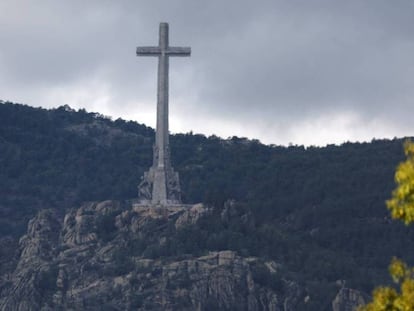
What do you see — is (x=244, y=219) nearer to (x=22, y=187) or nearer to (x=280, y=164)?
(x=280, y=164)

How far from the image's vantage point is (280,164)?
170 m

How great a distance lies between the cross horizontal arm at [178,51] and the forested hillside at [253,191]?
429 inches

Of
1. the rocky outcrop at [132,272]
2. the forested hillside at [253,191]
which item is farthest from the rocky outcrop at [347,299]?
the rocky outcrop at [132,272]

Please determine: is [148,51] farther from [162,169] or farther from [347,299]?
[347,299]

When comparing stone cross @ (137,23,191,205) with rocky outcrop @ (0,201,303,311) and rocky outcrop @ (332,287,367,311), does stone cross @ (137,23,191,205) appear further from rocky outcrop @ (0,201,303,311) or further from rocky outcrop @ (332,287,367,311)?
rocky outcrop @ (332,287,367,311)

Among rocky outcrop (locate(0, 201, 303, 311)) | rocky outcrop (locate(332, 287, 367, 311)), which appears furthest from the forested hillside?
rocky outcrop (locate(0, 201, 303, 311))

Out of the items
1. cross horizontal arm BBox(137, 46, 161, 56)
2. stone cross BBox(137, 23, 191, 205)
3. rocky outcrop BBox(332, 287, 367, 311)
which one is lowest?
rocky outcrop BBox(332, 287, 367, 311)

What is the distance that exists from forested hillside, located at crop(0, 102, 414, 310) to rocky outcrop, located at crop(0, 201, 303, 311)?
111cm

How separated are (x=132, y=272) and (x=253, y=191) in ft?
132

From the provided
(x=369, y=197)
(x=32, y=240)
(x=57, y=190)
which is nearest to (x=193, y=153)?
(x=57, y=190)

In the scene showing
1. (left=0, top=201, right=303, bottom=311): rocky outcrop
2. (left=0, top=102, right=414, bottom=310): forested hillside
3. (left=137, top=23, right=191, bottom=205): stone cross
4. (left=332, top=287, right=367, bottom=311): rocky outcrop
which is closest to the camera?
(left=332, top=287, right=367, bottom=311): rocky outcrop

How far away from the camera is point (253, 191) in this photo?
16362 cm

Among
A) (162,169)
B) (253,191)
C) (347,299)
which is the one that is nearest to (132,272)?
(162,169)

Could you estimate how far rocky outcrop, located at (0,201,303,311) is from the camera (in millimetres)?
120375
